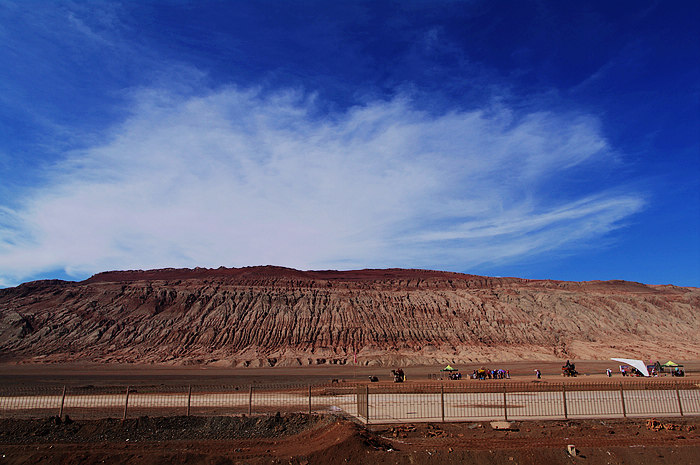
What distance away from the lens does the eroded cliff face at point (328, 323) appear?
6856 centimetres

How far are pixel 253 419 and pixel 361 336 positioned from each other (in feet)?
196

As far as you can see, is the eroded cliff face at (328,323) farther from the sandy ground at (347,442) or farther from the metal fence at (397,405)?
the sandy ground at (347,442)

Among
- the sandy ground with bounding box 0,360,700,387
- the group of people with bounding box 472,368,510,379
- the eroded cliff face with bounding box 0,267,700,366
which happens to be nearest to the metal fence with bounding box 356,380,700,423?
the group of people with bounding box 472,368,510,379

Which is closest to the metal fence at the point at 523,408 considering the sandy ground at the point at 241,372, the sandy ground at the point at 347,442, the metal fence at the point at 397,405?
the metal fence at the point at 397,405

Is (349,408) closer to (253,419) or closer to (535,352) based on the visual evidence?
(253,419)

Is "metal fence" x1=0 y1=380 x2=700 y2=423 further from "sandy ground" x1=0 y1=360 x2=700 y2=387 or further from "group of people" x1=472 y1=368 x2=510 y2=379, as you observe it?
"sandy ground" x1=0 y1=360 x2=700 y2=387

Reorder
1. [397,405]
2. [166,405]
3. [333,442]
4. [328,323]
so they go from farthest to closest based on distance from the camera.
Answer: [328,323], [166,405], [397,405], [333,442]

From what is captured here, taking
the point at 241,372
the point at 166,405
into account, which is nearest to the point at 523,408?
the point at 166,405

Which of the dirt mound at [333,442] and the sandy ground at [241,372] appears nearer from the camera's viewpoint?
the dirt mound at [333,442]

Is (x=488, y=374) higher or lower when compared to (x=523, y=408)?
lower

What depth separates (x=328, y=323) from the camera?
78.6 metres

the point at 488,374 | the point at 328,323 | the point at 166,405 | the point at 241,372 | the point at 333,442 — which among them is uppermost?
the point at 328,323

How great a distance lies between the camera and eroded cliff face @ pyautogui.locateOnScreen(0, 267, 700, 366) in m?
68.6

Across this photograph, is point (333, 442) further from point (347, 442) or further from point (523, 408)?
point (523, 408)
